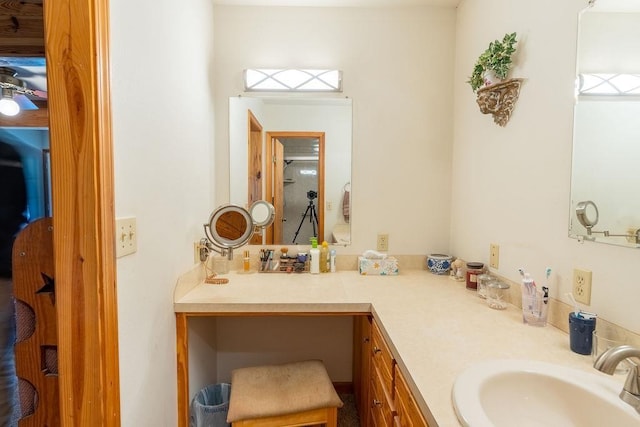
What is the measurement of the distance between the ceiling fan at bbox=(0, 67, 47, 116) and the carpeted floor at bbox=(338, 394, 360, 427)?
89.4 inches

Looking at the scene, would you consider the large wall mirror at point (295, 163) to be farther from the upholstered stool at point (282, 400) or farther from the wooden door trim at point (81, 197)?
the wooden door trim at point (81, 197)

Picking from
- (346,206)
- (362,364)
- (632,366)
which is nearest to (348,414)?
(362,364)

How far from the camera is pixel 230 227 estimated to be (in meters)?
1.76

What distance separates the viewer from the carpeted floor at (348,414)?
188 centimetres

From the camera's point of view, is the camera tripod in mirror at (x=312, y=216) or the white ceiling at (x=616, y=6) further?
the camera tripod in mirror at (x=312, y=216)

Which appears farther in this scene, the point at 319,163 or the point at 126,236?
the point at 319,163

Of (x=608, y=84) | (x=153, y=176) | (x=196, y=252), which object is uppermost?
(x=608, y=84)

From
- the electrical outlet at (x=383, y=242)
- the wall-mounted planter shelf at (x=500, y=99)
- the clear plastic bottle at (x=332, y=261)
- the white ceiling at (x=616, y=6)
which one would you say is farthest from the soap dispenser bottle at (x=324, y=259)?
the white ceiling at (x=616, y=6)

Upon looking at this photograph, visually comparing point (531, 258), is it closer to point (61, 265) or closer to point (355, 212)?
point (355, 212)

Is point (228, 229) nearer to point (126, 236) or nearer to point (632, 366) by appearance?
point (126, 236)

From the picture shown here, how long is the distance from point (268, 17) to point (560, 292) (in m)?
2.07

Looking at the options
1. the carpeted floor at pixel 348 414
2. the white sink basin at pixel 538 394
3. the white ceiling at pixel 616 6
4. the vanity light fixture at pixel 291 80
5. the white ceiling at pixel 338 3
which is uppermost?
the white ceiling at pixel 338 3

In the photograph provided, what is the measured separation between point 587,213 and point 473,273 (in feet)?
2.15

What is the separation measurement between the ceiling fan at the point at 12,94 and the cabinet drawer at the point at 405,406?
1.89 m
